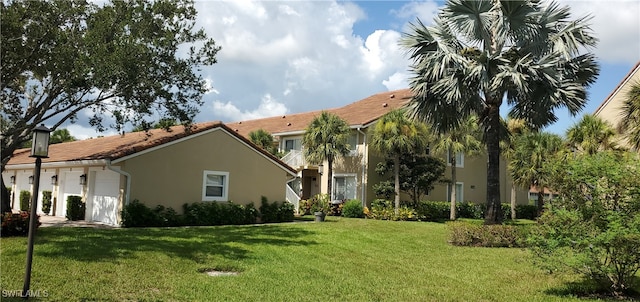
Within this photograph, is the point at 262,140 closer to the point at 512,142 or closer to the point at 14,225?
the point at 512,142

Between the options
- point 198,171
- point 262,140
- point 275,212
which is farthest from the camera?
point 262,140

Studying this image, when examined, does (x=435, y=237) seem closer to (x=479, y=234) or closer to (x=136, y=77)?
(x=479, y=234)

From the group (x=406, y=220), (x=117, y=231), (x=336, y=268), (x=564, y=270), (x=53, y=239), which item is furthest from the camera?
(x=406, y=220)

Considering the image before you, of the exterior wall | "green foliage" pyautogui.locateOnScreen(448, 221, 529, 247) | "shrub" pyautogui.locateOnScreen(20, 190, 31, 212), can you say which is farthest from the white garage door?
"green foliage" pyautogui.locateOnScreen(448, 221, 529, 247)

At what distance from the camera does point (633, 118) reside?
17.7 meters

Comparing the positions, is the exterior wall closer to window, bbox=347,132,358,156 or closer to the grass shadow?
the grass shadow

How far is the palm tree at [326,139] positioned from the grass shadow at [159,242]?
379 inches

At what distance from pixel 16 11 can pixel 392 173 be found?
19.2 metres

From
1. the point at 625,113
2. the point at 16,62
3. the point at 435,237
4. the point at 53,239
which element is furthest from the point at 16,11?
the point at 625,113

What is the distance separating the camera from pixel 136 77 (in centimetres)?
1475

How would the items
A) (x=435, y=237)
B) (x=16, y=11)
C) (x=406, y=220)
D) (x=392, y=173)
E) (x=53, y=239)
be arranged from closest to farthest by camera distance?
(x=53, y=239), (x=16, y=11), (x=435, y=237), (x=406, y=220), (x=392, y=173)

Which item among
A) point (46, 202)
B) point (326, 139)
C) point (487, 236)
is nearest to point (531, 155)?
point (326, 139)

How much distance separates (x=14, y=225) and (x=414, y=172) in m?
18.6

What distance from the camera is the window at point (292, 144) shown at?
30734mm
